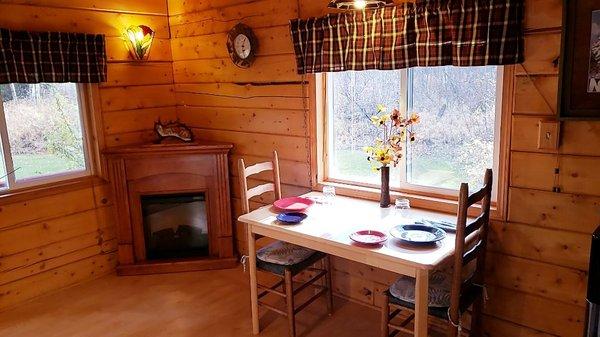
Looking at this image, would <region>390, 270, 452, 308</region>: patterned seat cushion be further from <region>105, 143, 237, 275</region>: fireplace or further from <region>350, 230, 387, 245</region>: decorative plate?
<region>105, 143, 237, 275</region>: fireplace

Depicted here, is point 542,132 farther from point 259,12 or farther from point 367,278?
point 259,12

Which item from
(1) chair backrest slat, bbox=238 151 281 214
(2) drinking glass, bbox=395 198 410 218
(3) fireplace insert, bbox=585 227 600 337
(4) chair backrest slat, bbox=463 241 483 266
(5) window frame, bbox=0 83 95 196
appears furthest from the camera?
(5) window frame, bbox=0 83 95 196

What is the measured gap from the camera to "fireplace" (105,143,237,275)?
3453mm

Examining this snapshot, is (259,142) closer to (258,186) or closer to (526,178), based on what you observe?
(258,186)

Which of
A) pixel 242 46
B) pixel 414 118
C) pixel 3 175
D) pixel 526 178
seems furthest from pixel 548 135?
pixel 3 175

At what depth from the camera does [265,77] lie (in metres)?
3.19

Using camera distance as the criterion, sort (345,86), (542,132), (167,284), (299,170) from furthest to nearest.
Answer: (167,284) < (299,170) < (345,86) < (542,132)

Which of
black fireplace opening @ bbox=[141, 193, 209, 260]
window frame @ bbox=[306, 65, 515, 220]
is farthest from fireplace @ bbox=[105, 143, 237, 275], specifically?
window frame @ bbox=[306, 65, 515, 220]

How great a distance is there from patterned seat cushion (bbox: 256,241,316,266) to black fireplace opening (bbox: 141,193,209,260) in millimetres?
1091

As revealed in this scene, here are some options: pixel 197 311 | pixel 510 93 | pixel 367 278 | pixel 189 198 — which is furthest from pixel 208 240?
pixel 510 93

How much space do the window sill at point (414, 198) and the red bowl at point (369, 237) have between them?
50 centimetres

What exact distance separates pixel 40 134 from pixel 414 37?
2580 millimetres

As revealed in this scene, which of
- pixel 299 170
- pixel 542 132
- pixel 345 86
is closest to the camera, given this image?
pixel 542 132

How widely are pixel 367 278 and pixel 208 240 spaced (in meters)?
1.39
